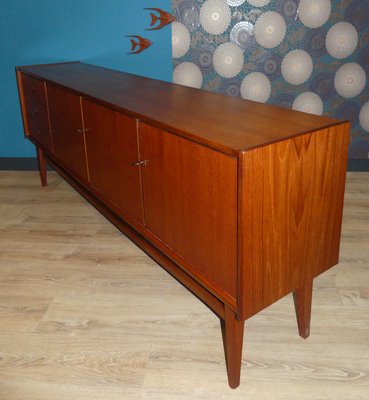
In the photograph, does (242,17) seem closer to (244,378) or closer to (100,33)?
(100,33)

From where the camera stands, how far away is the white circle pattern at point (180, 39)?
2871 mm

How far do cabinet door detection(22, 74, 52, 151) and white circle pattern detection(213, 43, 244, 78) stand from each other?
3.57 ft

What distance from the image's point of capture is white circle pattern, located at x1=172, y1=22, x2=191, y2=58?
2.87 meters

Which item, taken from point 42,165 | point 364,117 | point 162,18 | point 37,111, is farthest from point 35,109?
point 364,117

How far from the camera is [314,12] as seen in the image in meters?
2.77

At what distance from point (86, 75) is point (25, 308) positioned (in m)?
1.30

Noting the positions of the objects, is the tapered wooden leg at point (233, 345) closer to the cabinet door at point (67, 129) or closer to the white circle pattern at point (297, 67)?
the cabinet door at point (67, 129)

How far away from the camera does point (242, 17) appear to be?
9.20 feet

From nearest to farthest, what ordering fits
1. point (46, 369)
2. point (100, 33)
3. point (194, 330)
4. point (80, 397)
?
point (80, 397), point (46, 369), point (194, 330), point (100, 33)

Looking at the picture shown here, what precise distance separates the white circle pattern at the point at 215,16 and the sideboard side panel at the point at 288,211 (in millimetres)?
1768

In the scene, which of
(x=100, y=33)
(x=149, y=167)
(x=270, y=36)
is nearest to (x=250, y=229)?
(x=149, y=167)

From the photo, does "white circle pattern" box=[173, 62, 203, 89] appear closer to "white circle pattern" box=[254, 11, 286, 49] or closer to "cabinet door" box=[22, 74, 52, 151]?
"white circle pattern" box=[254, 11, 286, 49]

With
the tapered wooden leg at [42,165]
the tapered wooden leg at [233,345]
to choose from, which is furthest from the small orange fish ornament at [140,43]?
the tapered wooden leg at [233,345]

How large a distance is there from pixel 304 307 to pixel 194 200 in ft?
1.92
